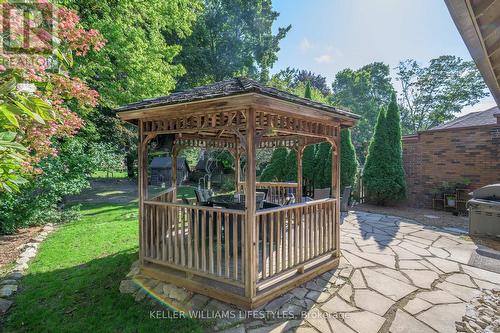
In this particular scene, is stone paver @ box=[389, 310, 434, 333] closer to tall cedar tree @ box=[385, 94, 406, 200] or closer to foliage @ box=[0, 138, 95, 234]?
tall cedar tree @ box=[385, 94, 406, 200]

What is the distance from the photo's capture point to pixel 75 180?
26.0 ft

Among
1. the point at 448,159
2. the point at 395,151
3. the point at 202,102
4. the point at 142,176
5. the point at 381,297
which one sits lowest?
the point at 381,297

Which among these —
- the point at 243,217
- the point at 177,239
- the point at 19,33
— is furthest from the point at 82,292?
the point at 19,33

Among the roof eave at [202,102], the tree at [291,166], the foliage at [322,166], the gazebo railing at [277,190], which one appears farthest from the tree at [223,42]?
the roof eave at [202,102]

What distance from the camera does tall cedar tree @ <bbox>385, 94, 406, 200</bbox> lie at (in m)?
9.91

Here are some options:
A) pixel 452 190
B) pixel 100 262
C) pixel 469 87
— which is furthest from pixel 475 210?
pixel 469 87

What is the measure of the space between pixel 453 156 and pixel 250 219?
9.47 meters

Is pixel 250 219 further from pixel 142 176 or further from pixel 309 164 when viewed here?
pixel 309 164

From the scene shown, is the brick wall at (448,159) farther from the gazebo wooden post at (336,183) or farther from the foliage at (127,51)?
the foliage at (127,51)

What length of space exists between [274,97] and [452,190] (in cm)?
927

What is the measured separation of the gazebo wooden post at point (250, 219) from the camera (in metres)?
3.33

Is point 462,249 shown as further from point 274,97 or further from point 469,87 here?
point 469,87

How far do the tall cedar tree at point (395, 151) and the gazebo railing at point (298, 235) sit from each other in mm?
6632

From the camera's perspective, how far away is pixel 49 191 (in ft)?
24.1
